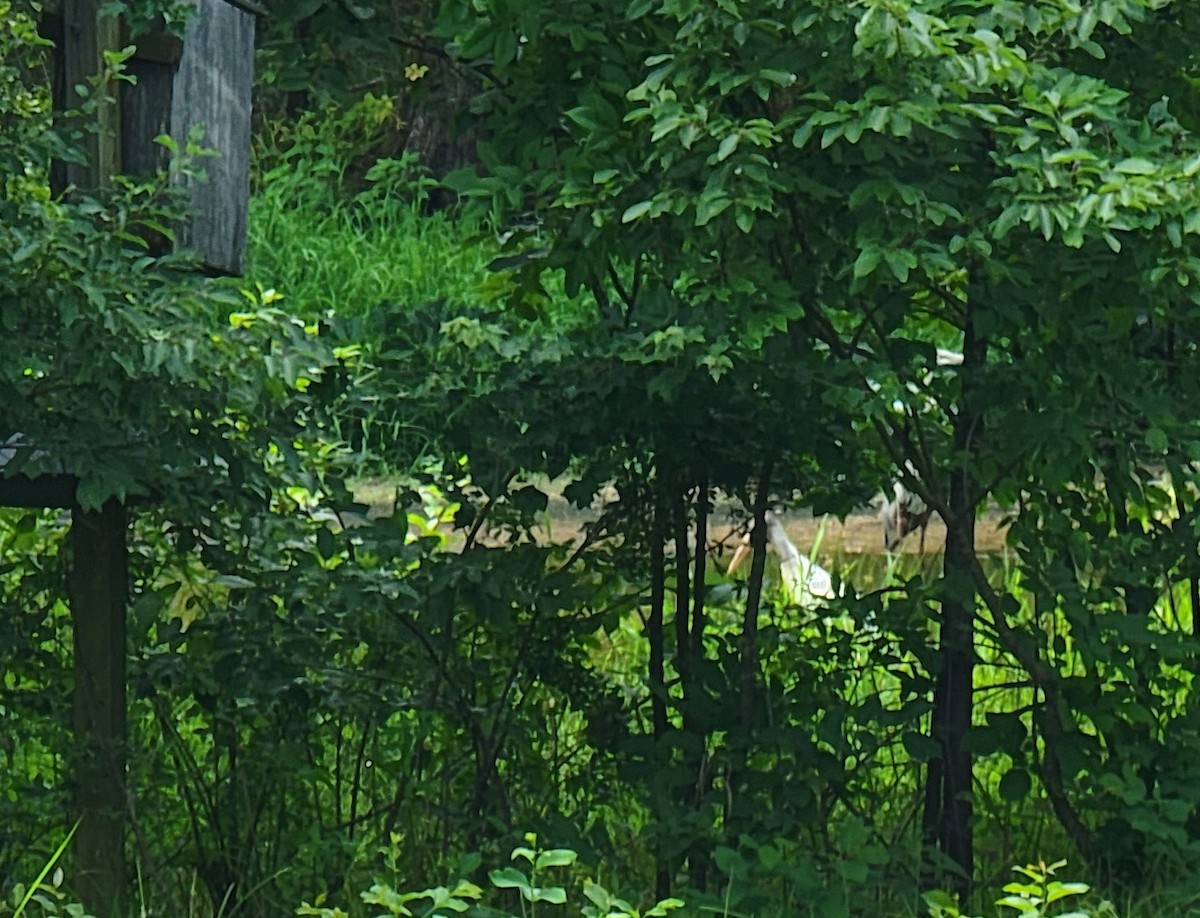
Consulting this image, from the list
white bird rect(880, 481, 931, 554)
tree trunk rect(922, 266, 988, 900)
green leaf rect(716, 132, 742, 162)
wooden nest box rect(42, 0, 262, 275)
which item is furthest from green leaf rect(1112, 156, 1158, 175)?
white bird rect(880, 481, 931, 554)

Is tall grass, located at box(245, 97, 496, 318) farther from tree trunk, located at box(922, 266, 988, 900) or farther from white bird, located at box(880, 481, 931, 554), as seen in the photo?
tree trunk, located at box(922, 266, 988, 900)

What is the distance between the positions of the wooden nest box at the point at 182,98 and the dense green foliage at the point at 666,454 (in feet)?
0.34

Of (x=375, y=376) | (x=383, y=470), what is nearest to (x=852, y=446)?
(x=375, y=376)

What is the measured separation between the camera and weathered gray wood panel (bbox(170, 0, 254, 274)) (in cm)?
347

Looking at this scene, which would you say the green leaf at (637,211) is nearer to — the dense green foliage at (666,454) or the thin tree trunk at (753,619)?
the dense green foliage at (666,454)

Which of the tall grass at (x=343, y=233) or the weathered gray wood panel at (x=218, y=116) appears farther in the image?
the tall grass at (x=343, y=233)

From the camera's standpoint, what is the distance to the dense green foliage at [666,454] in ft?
10.4

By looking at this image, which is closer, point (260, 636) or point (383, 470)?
point (260, 636)

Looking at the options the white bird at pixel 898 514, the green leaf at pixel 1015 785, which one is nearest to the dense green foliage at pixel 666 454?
the green leaf at pixel 1015 785

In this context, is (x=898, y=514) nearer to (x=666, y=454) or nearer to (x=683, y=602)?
(x=683, y=602)

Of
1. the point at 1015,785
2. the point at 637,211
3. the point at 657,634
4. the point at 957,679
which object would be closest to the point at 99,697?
the point at 657,634

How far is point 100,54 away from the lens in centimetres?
337

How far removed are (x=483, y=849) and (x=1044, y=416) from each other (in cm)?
144

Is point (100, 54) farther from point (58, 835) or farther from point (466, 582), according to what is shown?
point (58, 835)
